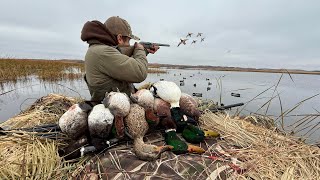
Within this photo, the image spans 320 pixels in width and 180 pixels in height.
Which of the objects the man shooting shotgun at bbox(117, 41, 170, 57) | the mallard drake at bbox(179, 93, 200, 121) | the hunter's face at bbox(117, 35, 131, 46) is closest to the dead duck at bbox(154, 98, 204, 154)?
the mallard drake at bbox(179, 93, 200, 121)

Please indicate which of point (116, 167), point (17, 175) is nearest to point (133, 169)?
point (116, 167)

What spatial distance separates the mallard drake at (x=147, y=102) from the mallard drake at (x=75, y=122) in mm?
473

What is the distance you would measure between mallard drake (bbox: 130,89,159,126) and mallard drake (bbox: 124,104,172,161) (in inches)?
2.0

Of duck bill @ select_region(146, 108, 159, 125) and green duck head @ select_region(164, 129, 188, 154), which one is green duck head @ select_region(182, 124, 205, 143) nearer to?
green duck head @ select_region(164, 129, 188, 154)

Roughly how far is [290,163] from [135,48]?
1838mm

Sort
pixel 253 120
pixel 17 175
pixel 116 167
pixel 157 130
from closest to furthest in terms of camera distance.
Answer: pixel 17 175
pixel 116 167
pixel 157 130
pixel 253 120

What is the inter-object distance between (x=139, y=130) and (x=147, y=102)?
0.30 meters

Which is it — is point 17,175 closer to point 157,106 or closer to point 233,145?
point 157,106

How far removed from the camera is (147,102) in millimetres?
2533

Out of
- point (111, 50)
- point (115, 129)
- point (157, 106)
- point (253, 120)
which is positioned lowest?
point (253, 120)

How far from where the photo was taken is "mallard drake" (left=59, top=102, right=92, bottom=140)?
234 cm

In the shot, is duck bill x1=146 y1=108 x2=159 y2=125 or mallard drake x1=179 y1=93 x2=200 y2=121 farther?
mallard drake x1=179 y1=93 x2=200 y2=121

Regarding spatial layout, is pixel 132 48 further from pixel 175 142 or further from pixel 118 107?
pixel 175 142

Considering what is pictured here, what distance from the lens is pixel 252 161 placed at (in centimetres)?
218
